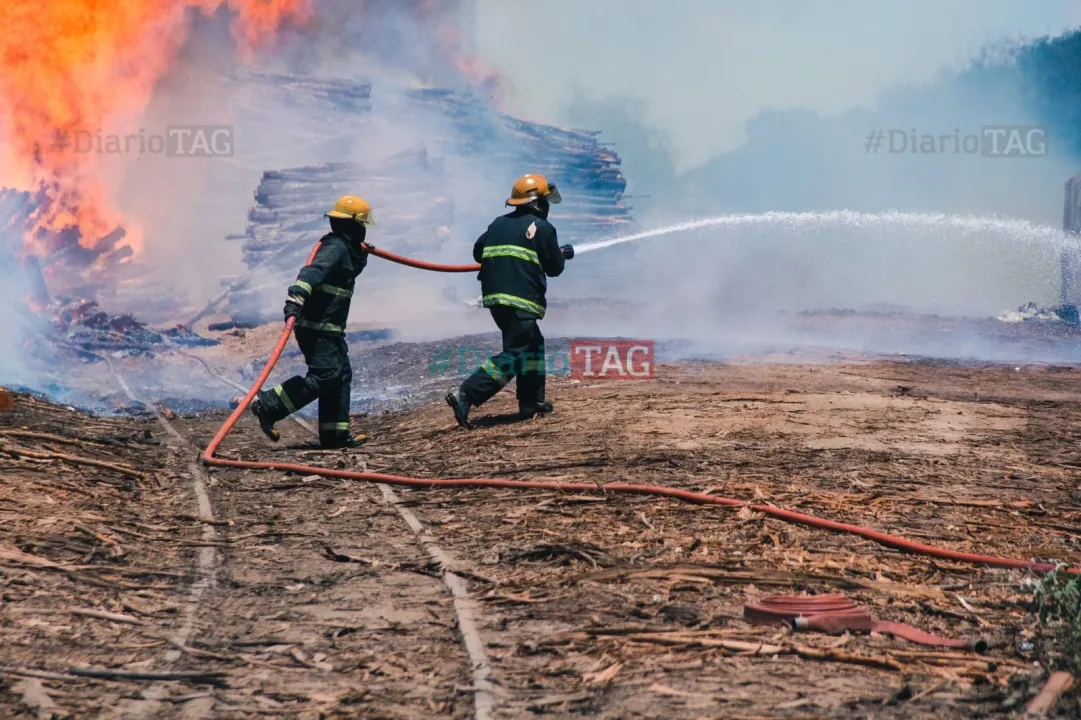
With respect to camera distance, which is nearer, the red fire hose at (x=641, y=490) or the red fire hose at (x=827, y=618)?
the red fire hose at (x=827, y=618)

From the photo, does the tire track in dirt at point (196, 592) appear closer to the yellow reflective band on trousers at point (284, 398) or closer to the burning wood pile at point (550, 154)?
the yellow reflective band on trousers at point (284, 398)

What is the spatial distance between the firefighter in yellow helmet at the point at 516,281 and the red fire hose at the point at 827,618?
488cm

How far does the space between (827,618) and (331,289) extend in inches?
215

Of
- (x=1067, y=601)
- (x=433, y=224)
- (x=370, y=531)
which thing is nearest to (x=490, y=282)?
(x=370, y=531)

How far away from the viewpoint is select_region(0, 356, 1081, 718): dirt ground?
368 centimetres

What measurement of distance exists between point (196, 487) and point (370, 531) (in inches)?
70.7

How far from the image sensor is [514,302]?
352 inches

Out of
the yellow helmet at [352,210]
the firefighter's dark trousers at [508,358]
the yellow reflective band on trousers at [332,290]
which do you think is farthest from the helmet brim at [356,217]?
the firefighter's dark trousers at [508,358]

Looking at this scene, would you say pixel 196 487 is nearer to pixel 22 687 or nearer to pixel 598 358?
pixel 22 687

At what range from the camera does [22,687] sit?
370cm

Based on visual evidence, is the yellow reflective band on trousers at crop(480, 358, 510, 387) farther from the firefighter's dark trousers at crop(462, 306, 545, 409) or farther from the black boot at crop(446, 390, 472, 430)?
the black boot at crop(446, 390, 472, 430)

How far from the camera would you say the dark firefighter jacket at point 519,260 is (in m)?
8.94

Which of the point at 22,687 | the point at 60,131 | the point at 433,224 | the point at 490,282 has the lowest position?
the point at 22,687

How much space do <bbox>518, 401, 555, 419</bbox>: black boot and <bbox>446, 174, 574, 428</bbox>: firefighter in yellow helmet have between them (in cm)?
28
